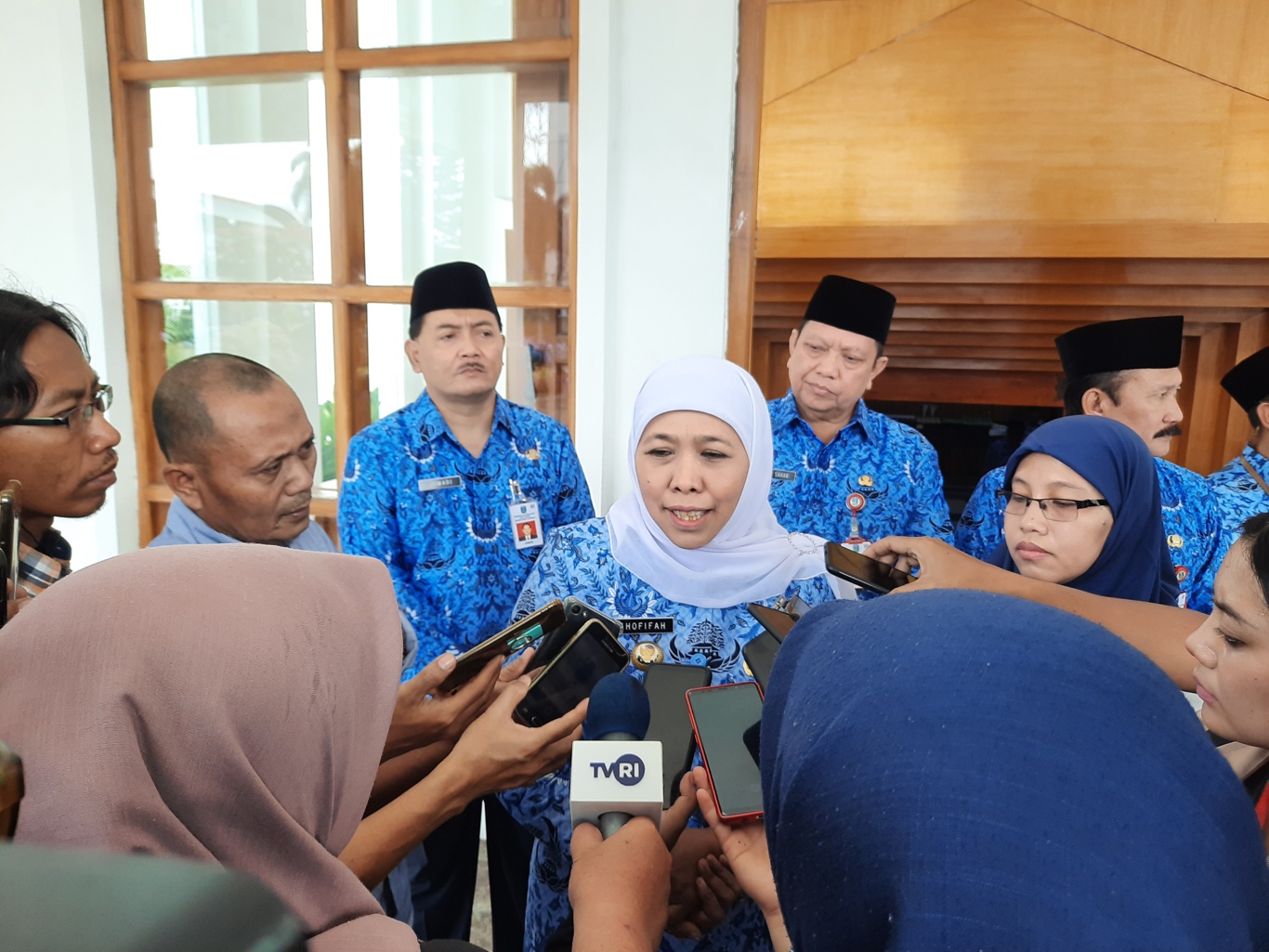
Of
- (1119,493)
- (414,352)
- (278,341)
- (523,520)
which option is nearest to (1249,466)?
(1119,493)

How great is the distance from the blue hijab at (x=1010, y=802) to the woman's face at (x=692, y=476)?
0.93m

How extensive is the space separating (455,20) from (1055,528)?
2140 mm

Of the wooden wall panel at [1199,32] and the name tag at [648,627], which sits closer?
the name tag at [648,627]

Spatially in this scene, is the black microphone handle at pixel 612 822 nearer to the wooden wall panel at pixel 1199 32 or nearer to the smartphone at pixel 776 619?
the smartphone at pixel 776 619

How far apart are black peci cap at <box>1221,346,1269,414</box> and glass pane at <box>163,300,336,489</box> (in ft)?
9.82

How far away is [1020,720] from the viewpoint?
36cm

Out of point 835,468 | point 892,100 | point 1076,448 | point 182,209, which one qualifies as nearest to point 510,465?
point 835,468

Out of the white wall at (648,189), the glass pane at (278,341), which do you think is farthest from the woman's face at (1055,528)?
the glass pane at (278,341)

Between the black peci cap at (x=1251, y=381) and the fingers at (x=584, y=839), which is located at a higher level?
the black peci cap at (x=1251, y=381)

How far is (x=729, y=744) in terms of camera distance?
81cm

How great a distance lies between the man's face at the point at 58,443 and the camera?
47.1 inches

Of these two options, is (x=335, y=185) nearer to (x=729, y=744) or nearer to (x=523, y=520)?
(x=523, y=520)

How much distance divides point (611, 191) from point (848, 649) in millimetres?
1896

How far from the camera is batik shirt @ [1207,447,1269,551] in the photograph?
2.19 m
